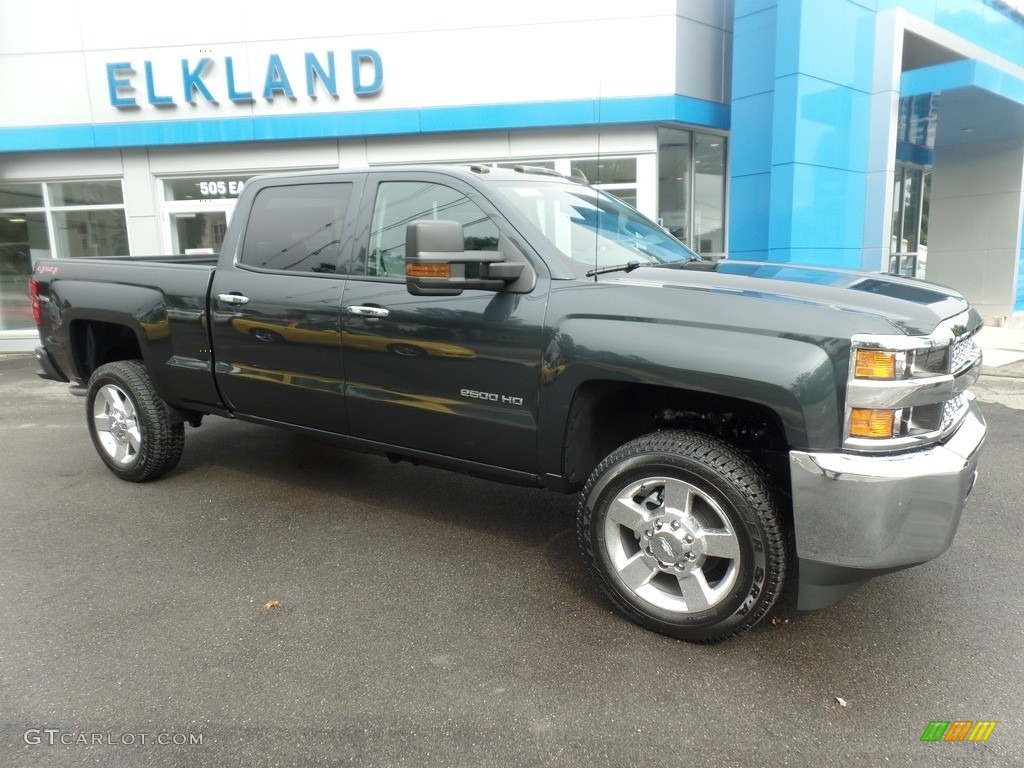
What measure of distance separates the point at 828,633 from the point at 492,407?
5.57 feet

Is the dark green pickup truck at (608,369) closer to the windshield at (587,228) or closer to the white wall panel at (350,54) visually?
the windshield at (587,228)

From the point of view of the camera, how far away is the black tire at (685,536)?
275 centimetres

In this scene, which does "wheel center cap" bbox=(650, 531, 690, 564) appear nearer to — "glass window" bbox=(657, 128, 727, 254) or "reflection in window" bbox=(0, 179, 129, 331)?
"glass window" bbox=(657, 128, 727, 254)

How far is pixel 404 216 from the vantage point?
3791 millimetres

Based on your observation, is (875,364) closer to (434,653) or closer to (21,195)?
(434,653)

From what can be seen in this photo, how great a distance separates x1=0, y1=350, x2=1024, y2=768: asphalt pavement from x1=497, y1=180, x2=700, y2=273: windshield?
1.53m

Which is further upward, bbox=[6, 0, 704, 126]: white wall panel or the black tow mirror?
bbox=[6, 0, 704, 126]: white wall panel

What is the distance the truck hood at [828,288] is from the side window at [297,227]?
163 centimetres

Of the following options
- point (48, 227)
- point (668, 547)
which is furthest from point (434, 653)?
point (48, 227)

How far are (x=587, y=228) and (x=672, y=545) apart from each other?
1.57 meters

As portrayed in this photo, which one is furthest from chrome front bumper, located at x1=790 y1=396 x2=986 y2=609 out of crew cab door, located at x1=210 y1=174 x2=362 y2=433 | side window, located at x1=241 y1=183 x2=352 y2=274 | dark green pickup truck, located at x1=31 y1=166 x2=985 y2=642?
side window, located at x1=241 y1=183 x2=352 y2=274

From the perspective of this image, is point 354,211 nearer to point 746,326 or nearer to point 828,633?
point 746,326

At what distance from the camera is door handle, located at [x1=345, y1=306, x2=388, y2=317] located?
3654 millimetres

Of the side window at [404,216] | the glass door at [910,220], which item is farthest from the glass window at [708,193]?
the side window at [404,216]
